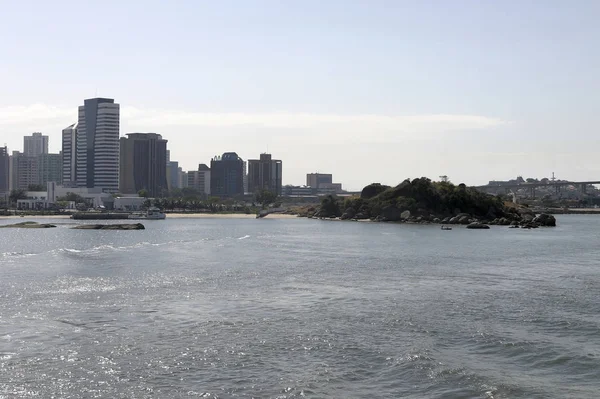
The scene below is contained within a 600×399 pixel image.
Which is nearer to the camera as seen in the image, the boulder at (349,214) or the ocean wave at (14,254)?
the ocean wave at (14,254)

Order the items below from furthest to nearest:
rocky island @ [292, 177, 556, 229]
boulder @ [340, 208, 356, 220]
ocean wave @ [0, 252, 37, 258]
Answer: boulder @ [340, 208, 356, 220]
rocky island @ [292, 177, 556, 229]
ocean wave @ [0, 252, 37, 258]

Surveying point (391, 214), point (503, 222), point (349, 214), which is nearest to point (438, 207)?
point (391, 214)

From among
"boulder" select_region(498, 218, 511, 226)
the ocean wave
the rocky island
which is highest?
the rocky island

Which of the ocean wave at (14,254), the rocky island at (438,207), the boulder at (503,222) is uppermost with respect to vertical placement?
the rocky island at (438,207)

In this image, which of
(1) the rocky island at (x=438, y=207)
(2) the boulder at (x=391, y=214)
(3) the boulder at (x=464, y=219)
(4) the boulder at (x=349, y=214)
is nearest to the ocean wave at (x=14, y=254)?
(1) the rocky island at (x=438, y=207)

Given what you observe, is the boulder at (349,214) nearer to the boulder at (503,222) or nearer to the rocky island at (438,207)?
the rocky island at (438,207)

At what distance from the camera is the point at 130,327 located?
1268 inches

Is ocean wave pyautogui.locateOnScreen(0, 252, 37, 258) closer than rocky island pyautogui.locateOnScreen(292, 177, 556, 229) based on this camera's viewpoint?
Yes

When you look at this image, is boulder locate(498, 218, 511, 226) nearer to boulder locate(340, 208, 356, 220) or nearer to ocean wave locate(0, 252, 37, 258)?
boulder locate(340, 208, 356, 220)

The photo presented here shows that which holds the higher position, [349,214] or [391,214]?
[391,214]

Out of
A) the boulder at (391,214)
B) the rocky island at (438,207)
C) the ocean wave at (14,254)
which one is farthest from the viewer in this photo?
the boulder at (391,214)

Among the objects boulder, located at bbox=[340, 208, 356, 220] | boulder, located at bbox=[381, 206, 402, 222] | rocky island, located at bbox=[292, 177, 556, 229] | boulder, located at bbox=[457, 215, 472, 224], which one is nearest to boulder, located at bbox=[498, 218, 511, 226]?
rocky island, located at bbox=[292, 177, 556, 229]

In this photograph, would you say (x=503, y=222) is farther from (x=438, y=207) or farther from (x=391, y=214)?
(x=391, y=214)

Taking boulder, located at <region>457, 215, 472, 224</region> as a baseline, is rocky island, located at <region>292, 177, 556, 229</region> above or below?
above
